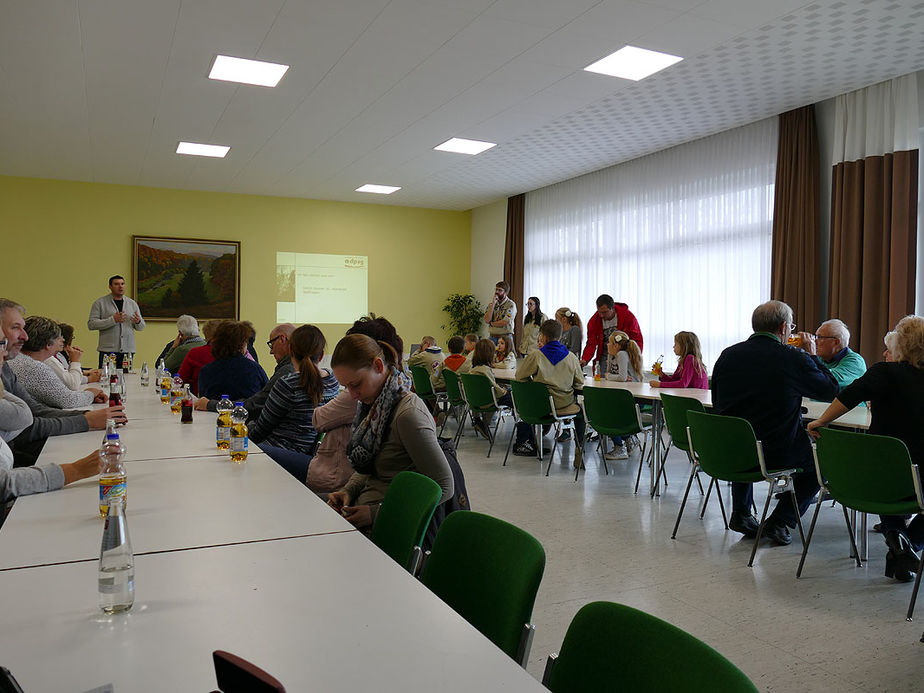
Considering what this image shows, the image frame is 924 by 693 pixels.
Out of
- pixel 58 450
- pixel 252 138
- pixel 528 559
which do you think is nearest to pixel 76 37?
pixel 252 138

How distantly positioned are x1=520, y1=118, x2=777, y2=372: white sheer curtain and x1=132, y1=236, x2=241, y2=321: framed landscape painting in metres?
5.02

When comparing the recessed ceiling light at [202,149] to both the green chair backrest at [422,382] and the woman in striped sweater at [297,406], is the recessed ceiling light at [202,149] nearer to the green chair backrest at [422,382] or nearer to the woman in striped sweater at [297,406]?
the green chair backrest at [422,382]

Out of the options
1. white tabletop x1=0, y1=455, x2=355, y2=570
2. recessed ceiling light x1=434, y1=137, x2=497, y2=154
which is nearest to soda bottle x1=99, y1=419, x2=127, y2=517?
white tabletop x1=0, y1=455, x2=355, y2=570

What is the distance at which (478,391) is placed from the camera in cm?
682

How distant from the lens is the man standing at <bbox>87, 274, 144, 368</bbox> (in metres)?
8.65

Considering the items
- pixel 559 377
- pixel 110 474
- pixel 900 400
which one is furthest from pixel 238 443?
pixel 559 377

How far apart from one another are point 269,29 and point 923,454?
4.83 meters

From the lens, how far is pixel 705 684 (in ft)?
3.41

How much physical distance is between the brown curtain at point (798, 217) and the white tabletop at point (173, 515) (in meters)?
5.99

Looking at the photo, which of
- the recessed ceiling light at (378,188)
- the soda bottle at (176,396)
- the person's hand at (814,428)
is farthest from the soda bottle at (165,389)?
the recessed ceiling light at (378,188)

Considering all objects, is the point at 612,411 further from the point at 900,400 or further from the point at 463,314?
the point at 463,314

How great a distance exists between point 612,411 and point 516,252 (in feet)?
21.8

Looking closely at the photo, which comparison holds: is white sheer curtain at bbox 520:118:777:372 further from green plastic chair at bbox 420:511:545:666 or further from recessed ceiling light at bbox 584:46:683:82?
green plastic chair at bbox 420:511:545:666

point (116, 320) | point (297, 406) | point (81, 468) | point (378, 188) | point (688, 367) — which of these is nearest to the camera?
point (81, 468)
